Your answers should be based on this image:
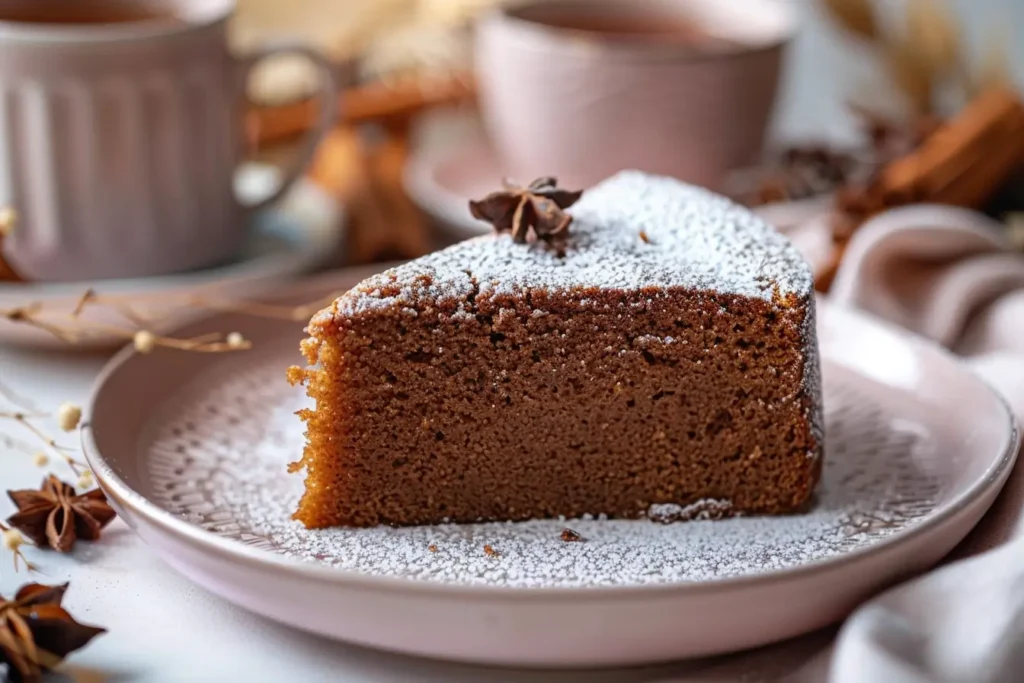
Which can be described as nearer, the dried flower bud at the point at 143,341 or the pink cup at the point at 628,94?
the dried flower bud at the point at 143,341

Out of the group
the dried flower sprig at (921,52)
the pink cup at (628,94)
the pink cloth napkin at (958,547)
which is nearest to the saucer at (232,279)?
the pink cup at (628,94)

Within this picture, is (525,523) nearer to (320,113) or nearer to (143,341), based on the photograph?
(143,341)

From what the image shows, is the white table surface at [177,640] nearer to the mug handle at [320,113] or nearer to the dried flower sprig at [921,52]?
the mug handle at [320,113]

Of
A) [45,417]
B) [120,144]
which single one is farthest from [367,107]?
[45,417]

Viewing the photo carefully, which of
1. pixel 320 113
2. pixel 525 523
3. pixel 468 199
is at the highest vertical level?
pixel 320 113

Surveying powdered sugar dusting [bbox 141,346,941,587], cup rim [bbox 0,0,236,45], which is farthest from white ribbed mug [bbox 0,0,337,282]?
powdered sugar dusting [bbox 141,346,941,587]

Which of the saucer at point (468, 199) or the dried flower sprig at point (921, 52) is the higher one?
the dried flower sprig at point (921, 52)
